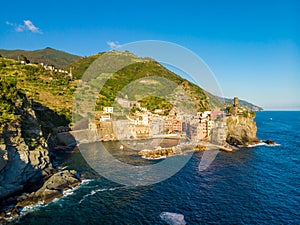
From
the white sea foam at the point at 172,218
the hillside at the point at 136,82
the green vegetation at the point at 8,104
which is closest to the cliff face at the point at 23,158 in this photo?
the green vegetation at the point at 8,104

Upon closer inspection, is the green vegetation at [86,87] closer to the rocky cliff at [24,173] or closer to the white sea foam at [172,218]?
the rocky cliff at [24,173]

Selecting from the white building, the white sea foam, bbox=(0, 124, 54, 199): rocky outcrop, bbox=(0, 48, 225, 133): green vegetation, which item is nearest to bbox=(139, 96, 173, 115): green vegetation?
bbox=(0, 48, 225, 133): green vegetation

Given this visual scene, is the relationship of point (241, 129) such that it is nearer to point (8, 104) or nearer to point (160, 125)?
point (160, 125)

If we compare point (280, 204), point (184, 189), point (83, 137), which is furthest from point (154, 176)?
point (83, 137)

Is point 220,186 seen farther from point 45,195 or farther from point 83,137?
point 83,137

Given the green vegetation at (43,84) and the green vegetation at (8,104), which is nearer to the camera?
the green vegetation at (8,104)

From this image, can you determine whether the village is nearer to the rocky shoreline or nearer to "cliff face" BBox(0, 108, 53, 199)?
"cliff face" BBox(0, 108, 53, 199)
